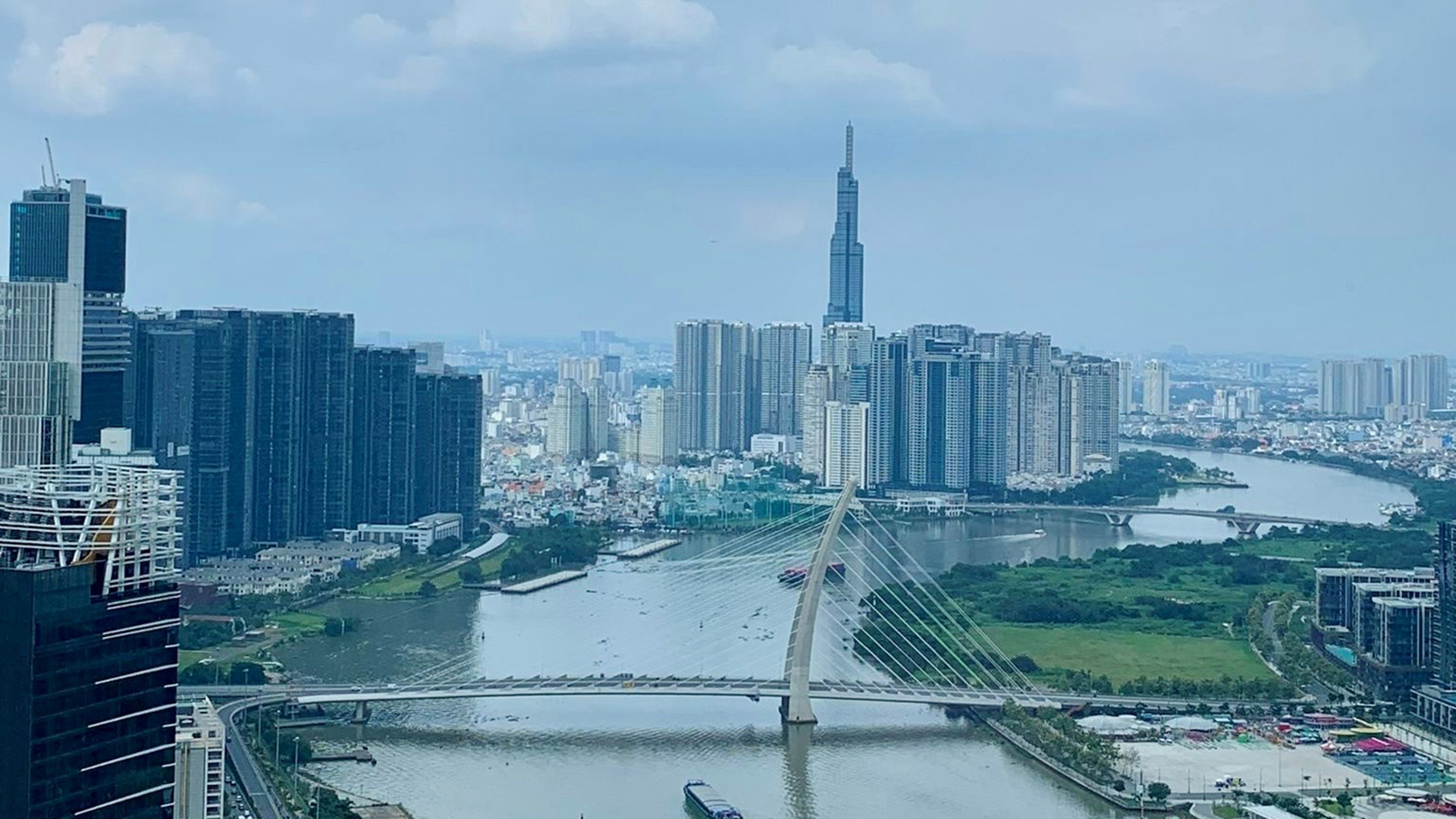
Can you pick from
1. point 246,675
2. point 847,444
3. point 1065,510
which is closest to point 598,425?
point 847,444

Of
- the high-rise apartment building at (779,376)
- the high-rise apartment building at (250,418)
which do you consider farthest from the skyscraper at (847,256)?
the high-rise apartment building at (250,418)

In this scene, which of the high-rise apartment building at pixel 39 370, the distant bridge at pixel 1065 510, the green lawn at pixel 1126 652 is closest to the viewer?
the high-rise apartment building at pixel 39 370

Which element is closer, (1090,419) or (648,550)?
(648,550)

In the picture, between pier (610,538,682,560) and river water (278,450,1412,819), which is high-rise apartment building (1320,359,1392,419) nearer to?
pier (610,538,682,560)

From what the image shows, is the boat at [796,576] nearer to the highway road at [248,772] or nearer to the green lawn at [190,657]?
the green lawn at [190,657]

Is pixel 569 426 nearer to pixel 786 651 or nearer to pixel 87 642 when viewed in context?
pixel 786 651

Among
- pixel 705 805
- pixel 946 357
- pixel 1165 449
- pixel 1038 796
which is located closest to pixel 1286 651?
pixel 1038 796
